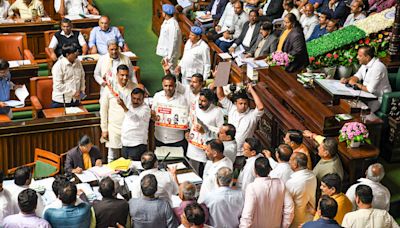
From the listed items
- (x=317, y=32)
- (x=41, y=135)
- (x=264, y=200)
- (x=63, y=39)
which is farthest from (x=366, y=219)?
(x=63, y=39)

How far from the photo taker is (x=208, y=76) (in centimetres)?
1014

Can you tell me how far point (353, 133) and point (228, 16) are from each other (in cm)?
461

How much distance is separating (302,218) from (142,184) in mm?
1605

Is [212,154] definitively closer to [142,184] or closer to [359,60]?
[142,184]

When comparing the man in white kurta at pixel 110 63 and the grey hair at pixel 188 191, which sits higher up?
the man in white kurta at pixel 110 63

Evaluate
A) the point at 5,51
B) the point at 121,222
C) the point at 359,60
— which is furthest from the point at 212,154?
the point at 5,51

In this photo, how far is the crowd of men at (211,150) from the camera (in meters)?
6.10

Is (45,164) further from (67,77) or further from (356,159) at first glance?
(356,159)

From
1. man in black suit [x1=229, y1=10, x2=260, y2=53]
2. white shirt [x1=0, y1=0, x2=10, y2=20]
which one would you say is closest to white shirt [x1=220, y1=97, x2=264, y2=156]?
man in black suit [x1=229, y1=10, x2=260, y2=53]

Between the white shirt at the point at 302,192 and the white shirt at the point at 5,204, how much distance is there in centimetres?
254

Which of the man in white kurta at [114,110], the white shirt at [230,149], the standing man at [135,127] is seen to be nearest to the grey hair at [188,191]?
the white shirt at [230,149]

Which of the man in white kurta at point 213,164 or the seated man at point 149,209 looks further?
the man in white kurta at point 213,164

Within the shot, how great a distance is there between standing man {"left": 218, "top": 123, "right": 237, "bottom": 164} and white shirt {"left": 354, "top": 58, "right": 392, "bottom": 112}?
2.24 metres

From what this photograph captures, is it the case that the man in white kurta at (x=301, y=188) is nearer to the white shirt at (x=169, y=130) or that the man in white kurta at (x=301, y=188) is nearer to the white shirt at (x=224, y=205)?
the white shirt at (x=224, y=205)
